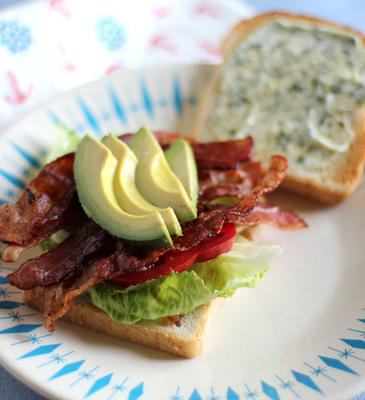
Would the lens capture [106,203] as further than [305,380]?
Yes

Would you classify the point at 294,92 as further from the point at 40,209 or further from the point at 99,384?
the point at 99,384

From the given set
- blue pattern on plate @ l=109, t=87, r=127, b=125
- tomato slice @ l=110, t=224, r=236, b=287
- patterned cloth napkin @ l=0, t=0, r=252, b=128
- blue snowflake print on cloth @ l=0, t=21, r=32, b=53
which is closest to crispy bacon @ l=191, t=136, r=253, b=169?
tomato slice @ l=110, t=224, r=236, b=287

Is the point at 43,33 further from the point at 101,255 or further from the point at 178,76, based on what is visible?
the point at 101,255

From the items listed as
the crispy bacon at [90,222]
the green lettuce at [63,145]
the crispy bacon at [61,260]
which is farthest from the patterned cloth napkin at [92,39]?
the crispy bacon at [61,260]

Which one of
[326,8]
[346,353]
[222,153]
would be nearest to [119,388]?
[346,353]

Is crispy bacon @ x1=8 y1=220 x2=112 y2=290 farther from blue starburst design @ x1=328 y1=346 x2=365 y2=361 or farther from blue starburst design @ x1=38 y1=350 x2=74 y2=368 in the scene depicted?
blue starburst design @ x1=328 y1=346 x2=365 y2=361

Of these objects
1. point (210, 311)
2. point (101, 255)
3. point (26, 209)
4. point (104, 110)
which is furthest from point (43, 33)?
point (210, 311)
